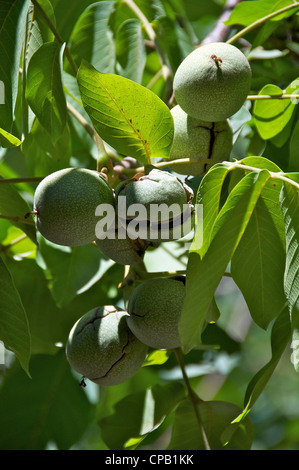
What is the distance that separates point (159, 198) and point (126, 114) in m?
0.21

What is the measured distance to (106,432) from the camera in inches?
66.6

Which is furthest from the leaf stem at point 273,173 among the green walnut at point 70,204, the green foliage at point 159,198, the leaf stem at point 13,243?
the leaf stem at point 13,243

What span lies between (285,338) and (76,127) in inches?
38.4

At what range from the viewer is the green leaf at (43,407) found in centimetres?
180

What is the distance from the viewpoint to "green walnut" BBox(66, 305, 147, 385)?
4.32 feet

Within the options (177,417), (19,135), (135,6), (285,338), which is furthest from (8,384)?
(135,6)

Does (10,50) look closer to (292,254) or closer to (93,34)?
(93,34)

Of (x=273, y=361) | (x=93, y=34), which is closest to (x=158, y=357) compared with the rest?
→ (x=273, y=361)

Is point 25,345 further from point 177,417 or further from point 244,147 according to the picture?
point 244,147

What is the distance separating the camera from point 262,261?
1.24 metres

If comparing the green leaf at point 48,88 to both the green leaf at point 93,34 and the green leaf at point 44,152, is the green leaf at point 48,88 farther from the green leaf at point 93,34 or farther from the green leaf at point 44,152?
the green leaf at point 93,34

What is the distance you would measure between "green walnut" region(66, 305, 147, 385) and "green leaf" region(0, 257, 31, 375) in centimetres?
13

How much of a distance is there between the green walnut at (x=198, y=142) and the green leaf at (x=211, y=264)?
0.25 meters

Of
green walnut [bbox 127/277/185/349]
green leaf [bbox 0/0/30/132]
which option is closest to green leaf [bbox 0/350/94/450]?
green walnut [bbox 127/277/185/349]
